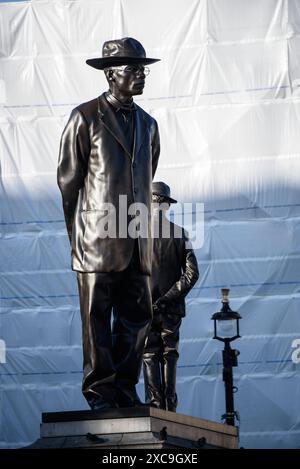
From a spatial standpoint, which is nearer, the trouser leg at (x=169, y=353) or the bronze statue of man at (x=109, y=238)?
the bronze statue of man at (x=109, y=238)

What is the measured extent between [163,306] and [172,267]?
341mm

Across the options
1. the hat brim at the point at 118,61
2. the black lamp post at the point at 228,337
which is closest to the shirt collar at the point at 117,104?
the hat brim at the point at 118,61

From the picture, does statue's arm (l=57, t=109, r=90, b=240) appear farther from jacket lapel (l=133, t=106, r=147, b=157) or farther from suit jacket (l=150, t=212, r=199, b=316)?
suit jacket (l=150, t=212, r=199, b=316)

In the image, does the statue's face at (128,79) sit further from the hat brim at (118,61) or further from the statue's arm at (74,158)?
the statue's arm at (74,158)

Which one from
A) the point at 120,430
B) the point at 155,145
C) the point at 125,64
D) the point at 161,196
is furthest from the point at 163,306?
the point at 120,430

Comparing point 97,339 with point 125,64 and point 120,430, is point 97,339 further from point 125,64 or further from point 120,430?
point 125,64

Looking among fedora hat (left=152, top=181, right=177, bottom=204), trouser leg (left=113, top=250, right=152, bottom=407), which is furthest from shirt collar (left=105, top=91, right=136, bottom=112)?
fedora hat (left=152, top=181, right=177, bottom=204)

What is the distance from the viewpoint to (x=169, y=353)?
38.8 ft

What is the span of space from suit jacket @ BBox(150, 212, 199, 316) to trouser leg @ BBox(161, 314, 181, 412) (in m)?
0.09

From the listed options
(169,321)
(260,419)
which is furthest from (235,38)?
(169,321)

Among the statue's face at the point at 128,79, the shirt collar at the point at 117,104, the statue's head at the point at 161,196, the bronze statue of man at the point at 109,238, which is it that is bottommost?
the bronze statue of man at the point at 109,238

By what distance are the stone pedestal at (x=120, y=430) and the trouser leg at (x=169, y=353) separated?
10.3ft

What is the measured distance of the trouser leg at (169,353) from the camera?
1183 centimetres
